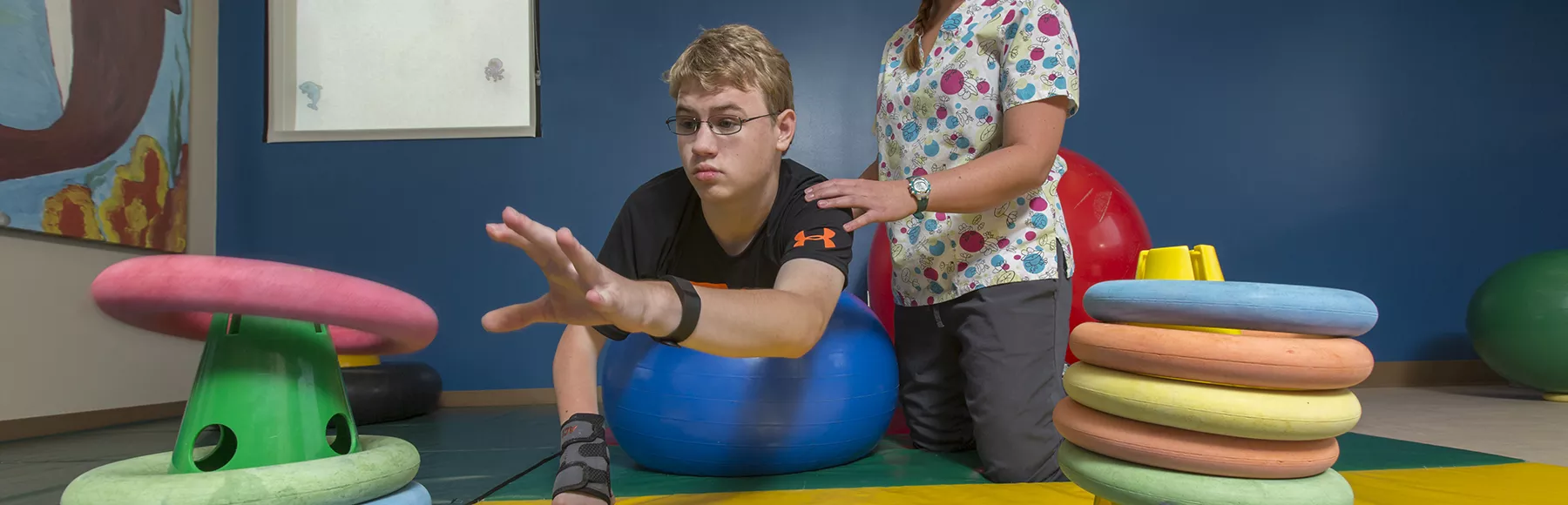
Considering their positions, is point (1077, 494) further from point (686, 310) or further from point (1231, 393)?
point (686, 310)

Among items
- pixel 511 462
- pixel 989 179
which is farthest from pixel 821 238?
pixel 511 462

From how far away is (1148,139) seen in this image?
14.8 feet

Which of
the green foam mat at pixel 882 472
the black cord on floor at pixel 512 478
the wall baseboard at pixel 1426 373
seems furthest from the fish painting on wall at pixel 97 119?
the wall baseboard at pixel 1426 373

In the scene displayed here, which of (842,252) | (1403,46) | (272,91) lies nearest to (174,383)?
(272,91)

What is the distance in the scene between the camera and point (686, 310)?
1.15 m

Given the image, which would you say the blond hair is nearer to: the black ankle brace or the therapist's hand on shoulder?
the therapist's hand on shoulder

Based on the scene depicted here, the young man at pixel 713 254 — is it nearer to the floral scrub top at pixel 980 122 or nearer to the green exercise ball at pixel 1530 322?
the floral scrub top at pixel 980 122

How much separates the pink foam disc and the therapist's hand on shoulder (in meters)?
0.83

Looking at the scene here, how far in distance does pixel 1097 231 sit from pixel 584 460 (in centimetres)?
201

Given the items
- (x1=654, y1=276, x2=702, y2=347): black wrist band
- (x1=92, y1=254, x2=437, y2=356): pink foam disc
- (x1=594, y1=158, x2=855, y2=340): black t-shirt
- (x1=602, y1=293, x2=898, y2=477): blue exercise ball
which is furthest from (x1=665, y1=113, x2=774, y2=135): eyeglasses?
(x1=92, y1=254, x2=437, y2=356): pink foam disc

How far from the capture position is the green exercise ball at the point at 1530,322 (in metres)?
3.79

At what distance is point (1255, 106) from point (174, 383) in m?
5.95

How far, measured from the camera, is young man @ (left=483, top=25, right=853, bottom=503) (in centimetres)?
115

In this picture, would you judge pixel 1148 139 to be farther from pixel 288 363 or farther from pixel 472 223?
pixel 288 363
